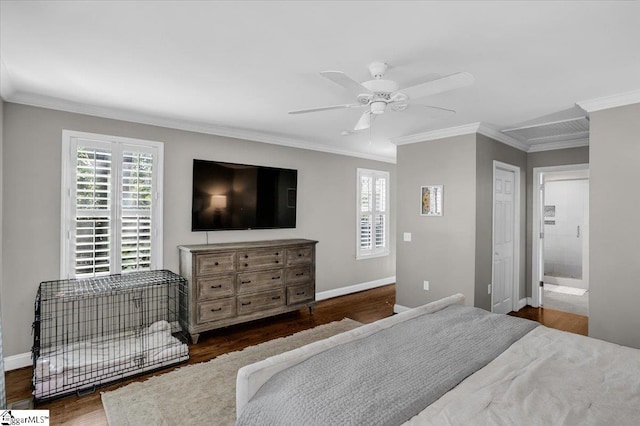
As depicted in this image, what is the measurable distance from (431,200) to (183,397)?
356cm

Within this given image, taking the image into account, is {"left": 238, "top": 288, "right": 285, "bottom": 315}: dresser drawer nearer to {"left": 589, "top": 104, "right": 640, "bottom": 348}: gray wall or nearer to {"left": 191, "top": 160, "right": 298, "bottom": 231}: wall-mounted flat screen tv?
{"left": 191, "top": 160, "right": 298, "bottom": 231}: wall-mounted flat screen tv

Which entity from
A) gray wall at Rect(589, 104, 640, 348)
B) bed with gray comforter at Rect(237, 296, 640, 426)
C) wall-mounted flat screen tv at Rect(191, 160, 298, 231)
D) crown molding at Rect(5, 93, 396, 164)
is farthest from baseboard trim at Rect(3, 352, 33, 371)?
gray wall at Rect(589, 104, 640, 348)

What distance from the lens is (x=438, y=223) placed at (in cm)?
453

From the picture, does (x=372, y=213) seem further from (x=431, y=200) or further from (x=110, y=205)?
(x=110, y=205)

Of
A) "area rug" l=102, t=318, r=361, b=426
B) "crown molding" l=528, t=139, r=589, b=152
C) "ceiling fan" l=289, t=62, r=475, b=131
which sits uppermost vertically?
"crown molding" l=528, t=139, r=589, b=152

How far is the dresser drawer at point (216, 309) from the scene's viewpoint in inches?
148

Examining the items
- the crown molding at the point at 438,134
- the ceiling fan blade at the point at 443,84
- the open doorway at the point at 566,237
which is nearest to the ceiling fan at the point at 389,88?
the ceiling fan blade at the point at 443,84

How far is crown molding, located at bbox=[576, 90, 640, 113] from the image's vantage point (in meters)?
3.00

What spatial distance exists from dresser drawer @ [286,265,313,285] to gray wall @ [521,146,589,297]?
3.40 m

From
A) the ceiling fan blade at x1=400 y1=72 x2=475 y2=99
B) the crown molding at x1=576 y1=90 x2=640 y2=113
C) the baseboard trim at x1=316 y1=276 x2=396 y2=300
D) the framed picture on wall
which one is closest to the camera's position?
the ceiling fan blade at x1=400 y1=72 x2=475 y2=99

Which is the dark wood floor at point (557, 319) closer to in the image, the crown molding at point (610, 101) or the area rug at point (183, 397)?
the crown molding at point (610, 101)

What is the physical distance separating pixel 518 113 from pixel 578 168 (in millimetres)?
2016

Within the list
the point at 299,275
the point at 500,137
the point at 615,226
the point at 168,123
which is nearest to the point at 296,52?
the point at 168,123

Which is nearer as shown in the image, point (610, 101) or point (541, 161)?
point (610, 101)
